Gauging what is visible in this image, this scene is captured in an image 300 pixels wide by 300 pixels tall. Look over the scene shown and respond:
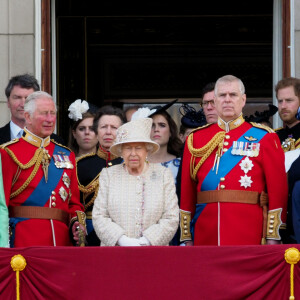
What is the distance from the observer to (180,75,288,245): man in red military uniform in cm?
663

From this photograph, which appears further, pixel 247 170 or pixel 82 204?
pixel 82 204

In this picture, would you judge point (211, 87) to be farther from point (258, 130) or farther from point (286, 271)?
point (286, 271)

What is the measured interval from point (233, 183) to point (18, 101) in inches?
70.5

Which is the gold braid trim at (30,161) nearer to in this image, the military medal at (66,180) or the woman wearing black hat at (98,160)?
the military medal at (66,180)

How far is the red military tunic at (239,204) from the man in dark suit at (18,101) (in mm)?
1302

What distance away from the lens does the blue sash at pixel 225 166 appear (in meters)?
6.75

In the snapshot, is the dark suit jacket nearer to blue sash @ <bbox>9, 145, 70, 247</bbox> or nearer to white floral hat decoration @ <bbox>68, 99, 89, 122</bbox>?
white floral hat decoration @ <bbox>68, 99, 89, 122</bbox>

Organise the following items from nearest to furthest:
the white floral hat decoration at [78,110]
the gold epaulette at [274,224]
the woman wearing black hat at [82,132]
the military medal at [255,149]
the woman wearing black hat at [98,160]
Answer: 1. the gold epaulette at [274,224]
2. the military medal at [255,149]
3. the woman wearing black hat at [98,160]
4. the woman wearing black hat at [82,132]
5. the white floral hat decoration at [78,110]

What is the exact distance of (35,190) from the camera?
6.81 meters

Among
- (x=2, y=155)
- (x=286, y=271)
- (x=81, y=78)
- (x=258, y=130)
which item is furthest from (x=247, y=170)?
(x=81, y=78)

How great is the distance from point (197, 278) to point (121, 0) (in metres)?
6.24

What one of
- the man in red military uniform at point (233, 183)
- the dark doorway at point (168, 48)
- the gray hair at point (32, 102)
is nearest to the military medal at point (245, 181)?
the man in red military uniform at point (233, 183)

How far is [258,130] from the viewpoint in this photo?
271 inches

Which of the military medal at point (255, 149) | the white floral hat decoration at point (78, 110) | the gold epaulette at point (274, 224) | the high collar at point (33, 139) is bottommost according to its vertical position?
the gold epaulette at point (274, 224)
